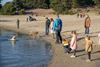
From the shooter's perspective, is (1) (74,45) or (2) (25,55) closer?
(1) (74,45)

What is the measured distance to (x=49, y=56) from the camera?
2053 cm

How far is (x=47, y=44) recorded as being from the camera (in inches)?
1048

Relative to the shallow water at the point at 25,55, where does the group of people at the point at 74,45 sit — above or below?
above

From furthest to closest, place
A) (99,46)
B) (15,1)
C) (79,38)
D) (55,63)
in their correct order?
(15,1), (79,38), (99,46), (55,63)

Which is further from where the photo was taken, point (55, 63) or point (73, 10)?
point (73, 10)

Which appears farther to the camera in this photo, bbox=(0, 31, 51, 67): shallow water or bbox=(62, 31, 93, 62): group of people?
bbox=(0, 31, 51, 67): shallow water

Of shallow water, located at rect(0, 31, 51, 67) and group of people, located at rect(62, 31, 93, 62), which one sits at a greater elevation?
group of people, located at rect(62, 31, 93, 62)

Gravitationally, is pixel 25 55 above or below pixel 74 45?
below

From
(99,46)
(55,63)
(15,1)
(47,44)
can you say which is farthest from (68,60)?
(15,1)

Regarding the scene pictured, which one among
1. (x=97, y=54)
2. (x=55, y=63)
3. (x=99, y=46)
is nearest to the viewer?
(x=55, y=63)

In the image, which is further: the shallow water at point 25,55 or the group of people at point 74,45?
the shallow water at point 25,55

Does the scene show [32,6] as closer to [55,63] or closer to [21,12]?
[21,12]

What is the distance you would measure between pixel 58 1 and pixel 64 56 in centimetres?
6314

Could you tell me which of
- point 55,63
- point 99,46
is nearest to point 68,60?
point 55,63
